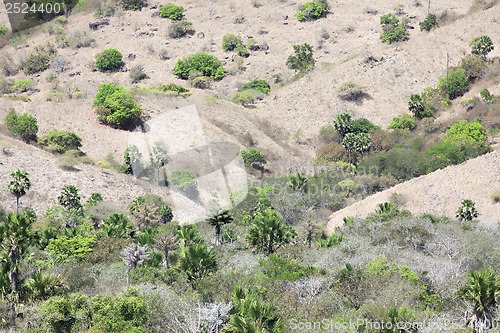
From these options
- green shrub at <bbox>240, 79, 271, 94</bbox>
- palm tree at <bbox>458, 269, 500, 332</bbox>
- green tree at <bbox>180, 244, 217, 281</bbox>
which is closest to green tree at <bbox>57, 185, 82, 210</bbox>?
green tree at <bbox>180, 244, 217, 281</bbox>

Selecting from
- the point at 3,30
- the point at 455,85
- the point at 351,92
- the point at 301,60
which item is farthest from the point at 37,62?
the point at 455,85

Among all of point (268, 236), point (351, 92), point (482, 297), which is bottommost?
point (351, 92)

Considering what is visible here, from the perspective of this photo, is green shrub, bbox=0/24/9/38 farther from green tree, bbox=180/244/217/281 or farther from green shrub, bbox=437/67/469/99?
green tree, bbox=180/244/217/281

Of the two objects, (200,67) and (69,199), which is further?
(200,67)

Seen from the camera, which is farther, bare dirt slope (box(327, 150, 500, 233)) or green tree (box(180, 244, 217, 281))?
bare dirt slope (box(327, 150, 500, 233))

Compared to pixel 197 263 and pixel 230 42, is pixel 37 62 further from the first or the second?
pixel 197 263

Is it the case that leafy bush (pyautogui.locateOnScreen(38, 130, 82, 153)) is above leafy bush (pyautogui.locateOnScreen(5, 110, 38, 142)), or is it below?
below
